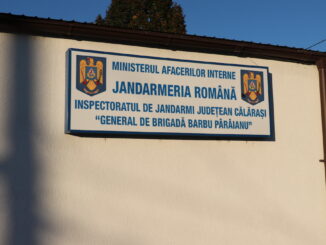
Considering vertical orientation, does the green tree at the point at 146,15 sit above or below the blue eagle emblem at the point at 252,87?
above

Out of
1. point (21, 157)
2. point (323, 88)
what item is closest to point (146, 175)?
point (21, 157)

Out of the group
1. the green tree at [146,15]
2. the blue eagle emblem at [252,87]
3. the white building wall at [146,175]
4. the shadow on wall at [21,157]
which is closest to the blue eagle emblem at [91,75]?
the white building wall at [146,175]

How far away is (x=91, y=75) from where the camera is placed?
7.89 metres

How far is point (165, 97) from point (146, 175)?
55.3 inches

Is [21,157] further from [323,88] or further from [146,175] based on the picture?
[323,88]

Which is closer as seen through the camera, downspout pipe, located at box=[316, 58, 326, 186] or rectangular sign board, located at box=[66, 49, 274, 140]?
rectangular sign board, located at box=[66, 49, 274, 140]

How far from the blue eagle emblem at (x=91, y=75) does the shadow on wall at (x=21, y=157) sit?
2.51ft

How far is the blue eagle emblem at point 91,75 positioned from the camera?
778 cm

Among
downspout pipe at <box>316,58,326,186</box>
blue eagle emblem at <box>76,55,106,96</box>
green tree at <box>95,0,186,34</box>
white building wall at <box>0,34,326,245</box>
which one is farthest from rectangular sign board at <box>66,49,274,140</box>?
green tree at <box>95,0,186,34</box>

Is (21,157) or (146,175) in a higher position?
(21,157)

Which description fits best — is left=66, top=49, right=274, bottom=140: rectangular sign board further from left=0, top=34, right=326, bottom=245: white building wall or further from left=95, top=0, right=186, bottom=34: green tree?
left=95, top=0, right=186, bottom=34: green tree

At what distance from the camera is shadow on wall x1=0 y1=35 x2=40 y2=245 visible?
719cm

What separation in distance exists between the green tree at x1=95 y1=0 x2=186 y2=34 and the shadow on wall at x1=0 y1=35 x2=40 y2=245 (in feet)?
76.2

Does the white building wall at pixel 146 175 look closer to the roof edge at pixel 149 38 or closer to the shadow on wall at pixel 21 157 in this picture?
the shadow on wall at pixel 21 157
